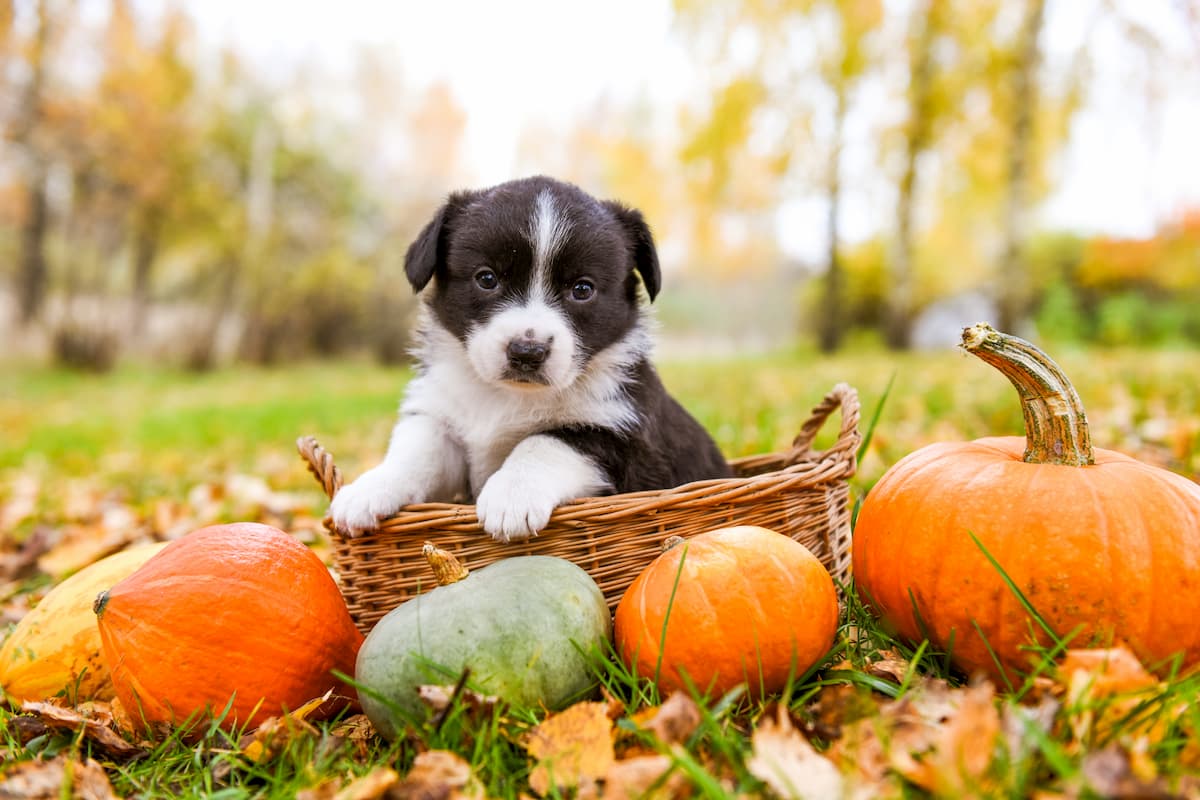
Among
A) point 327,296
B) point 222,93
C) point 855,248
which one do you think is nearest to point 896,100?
point 855,248

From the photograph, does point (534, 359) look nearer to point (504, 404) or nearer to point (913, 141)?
point (504, 404)

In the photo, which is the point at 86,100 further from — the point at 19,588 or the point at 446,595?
the point at 446,595

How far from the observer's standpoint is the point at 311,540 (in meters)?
3.41

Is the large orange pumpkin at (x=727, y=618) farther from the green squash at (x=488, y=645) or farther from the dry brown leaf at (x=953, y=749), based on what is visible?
the dry brown leaf at (x=953, y=749)

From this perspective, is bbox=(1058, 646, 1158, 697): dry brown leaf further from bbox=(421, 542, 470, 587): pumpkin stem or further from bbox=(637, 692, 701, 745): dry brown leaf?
bbox=(421, 542, 470, 587): pumpkin stem

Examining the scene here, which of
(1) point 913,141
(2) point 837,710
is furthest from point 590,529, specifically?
(1) point 913,141

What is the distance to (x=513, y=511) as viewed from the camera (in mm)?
1940

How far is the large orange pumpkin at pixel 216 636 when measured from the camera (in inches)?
71.3

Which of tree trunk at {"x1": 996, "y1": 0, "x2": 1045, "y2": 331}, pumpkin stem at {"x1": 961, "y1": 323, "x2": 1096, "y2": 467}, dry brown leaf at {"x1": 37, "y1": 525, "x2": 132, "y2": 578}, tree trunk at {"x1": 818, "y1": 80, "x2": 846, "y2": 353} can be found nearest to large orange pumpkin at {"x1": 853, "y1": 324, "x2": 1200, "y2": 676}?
pumpkin stem at {"x1": 961, "y1": 323, "x2": 1096, "y2": 467}

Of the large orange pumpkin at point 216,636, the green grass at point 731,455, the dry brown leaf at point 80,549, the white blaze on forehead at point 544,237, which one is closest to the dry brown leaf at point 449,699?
the green grass at point 731,455

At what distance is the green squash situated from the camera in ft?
5.30

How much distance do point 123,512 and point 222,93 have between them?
19.0 meters

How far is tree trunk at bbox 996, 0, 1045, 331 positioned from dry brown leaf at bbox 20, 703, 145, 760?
38.1 feet

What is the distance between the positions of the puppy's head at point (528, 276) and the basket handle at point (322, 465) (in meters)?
0.48
